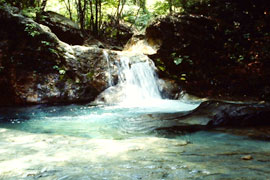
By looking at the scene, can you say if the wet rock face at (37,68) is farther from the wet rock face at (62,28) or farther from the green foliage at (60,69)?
the wet rock face at (62,28)

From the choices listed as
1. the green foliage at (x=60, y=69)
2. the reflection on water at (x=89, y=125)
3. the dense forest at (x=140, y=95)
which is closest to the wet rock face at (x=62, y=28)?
the dense forest at (x=140, y=95)

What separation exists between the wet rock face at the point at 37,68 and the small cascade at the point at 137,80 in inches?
51.8

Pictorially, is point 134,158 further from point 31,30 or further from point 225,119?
point 31,30

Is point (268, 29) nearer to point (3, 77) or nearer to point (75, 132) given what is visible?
point (75, 132)

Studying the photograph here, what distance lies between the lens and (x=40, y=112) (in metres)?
6.87

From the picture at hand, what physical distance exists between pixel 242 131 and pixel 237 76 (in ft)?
24.5

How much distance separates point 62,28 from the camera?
41.3 feet

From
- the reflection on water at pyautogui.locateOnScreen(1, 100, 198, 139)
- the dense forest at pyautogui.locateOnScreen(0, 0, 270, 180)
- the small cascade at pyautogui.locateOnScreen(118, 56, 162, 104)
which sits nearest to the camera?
the dense forest at pyautogui.locateOnScreen(0, 0, 270, 180)

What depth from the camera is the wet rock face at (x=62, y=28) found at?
12352 mm

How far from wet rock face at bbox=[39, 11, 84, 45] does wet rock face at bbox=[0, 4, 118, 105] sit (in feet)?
13.3

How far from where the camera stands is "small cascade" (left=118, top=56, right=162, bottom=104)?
9.64 metres

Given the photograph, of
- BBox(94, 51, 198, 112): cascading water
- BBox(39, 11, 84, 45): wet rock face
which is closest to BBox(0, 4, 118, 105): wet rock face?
BBox(94, 51, 198, 112): cascading water

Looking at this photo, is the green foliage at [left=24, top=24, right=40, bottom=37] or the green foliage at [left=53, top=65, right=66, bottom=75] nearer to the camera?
the green foliage at [left=24, top=24, right=40, bottom=37]

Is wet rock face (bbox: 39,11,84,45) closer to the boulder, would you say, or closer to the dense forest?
the dense forest
